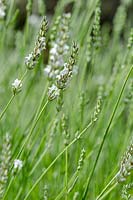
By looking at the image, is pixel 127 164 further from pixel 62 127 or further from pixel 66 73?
pixel 62 127

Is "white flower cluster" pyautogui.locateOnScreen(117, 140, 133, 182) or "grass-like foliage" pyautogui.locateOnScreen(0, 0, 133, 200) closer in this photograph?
"white flower cluster" pyautogui.locateOnScreen(117, 140, 133, 182)

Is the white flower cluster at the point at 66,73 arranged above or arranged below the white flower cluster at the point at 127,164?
above

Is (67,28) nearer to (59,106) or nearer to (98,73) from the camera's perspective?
(59,106)

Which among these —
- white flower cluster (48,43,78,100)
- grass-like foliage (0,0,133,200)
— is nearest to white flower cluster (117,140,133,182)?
grass-like foliage (0,0,133,200)

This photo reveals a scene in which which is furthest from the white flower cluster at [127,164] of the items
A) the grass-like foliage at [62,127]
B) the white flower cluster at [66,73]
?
the white flower cluster at [66,73]

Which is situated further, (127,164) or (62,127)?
(62,127)

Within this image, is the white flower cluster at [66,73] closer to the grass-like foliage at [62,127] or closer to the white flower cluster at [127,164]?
the grass-like foliage at [62,127]

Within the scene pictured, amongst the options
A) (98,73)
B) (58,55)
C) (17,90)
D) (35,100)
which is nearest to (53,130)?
(58,55)

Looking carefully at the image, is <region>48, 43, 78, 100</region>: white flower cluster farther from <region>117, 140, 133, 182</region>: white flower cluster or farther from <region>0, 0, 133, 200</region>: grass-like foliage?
<region>117, 140, 133, 182</region>: white flower cluster

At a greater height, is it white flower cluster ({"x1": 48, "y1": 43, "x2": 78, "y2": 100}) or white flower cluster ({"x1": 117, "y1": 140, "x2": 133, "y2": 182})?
white flower cluster ({"x1": 48, "y1": 43, "x2": 78, "y2": 100})

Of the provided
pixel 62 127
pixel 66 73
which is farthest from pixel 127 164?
pixel 62 127

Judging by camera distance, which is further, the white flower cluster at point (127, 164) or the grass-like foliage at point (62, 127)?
the grass-like foliage at point (62, 127)
